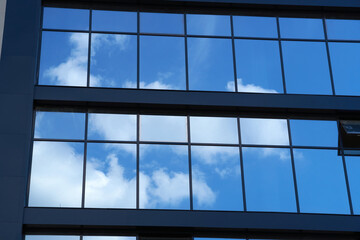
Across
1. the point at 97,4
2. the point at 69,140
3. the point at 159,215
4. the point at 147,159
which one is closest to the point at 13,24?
the point at 97,4

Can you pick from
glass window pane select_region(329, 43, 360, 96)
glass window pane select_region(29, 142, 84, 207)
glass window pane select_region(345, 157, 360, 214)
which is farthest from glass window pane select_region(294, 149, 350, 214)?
glass window pane select_region(29, 142, 84, 207)

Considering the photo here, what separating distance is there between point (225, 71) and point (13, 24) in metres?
8.61

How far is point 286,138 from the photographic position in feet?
81.4

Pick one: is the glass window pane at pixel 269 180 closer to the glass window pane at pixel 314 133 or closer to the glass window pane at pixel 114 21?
the glass window pane at pixel 314 133

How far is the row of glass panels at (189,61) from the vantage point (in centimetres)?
2523

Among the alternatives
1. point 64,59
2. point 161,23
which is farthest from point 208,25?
point 64,59

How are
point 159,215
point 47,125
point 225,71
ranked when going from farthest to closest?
point 225,71
point 47,125
point 159,215

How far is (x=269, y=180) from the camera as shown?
23656 mm

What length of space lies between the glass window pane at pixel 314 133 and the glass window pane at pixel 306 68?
4.22 ft

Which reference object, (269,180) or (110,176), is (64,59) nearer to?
(110,176)

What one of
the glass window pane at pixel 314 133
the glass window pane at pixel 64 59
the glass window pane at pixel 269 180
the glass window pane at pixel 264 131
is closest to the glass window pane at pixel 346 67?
the glass window pane at pixel 314 133

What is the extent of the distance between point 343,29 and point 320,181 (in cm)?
733

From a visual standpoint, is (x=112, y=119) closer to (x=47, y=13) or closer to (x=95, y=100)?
(x=95, y=100)

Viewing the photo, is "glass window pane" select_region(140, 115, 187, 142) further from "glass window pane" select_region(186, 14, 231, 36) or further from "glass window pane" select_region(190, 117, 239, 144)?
"glass window pane" select_region(186, 14, 231, 36)
